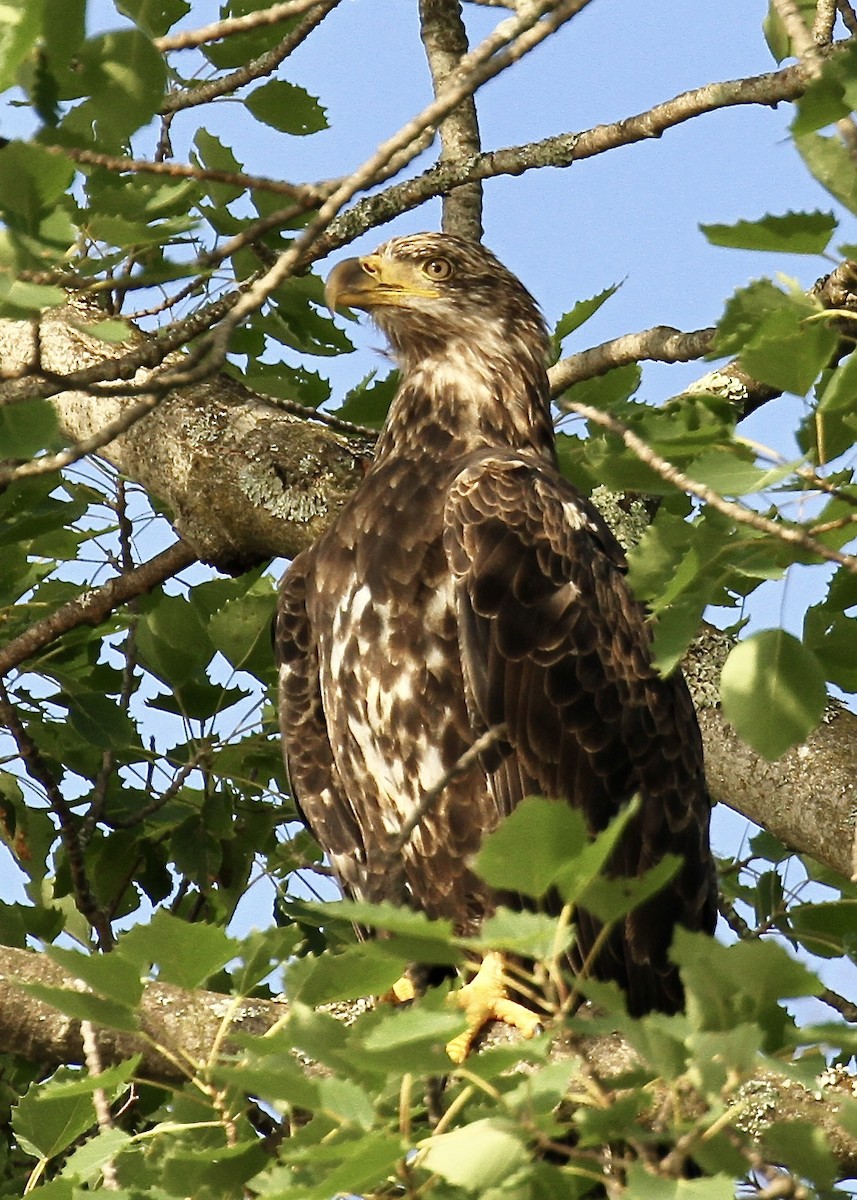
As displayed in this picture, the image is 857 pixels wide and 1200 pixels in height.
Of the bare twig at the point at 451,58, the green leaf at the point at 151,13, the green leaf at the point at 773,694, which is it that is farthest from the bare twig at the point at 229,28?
the bare twig at the point at 451,58

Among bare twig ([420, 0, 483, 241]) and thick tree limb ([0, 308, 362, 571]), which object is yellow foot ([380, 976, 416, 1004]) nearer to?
thick tree limb ([0, 308, 362, 571])

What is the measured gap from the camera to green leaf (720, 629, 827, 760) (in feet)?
8.71

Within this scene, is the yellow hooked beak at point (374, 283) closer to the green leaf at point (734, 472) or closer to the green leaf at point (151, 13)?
the green leaf at point (151, 13)

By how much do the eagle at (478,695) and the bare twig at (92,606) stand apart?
40cm

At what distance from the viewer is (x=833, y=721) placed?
404cm

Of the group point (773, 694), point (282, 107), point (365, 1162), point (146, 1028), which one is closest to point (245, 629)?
point (282, 107)

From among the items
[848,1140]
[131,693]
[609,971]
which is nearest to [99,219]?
[848,1140]

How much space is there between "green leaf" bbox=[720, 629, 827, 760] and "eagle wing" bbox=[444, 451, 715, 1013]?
5.34ft

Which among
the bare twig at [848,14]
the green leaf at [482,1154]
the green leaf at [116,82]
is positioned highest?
the bare twig at [848,14]

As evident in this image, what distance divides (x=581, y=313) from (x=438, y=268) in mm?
813

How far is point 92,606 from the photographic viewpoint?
4648 mm

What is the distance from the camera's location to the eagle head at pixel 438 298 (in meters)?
5.36

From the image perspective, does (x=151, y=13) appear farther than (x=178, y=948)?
Yes

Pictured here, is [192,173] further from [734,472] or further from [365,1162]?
[365,1162]
